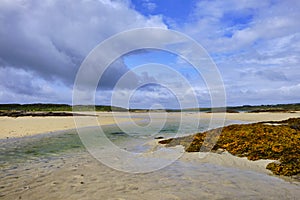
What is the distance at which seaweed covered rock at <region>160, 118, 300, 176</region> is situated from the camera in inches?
370

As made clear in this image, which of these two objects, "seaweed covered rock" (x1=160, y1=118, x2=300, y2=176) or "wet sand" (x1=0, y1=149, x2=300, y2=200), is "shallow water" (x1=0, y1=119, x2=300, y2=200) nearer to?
"wet sand" (x1=0, y1=149, x2=300, y2=200)

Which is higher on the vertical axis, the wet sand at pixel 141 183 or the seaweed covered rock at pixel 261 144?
the seaweed covered rock at pixel 261 144

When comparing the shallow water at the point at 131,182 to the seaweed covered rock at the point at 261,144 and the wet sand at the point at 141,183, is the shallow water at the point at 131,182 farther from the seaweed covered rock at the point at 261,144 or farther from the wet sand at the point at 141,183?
the seaweed covered rock at the point at 261,144

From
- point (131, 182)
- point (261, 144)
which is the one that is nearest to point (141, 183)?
point (131, 182)

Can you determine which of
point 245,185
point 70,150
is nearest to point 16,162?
point 70,150

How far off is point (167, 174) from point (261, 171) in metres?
3.50

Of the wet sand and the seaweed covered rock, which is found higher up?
the seaweed covered rock

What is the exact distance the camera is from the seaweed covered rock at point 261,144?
9398mm

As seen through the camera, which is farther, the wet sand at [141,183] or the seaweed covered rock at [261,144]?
the seaweed covered rock at [261,144]

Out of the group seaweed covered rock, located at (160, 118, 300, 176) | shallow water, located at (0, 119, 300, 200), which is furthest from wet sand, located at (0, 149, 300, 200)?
seaweed covered rock, located at (160, 118, 300, 176)

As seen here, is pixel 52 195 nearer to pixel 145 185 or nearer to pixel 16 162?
pixel 145 185

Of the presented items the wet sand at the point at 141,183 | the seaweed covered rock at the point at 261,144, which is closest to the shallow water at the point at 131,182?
the wet sand at the point at 141,183

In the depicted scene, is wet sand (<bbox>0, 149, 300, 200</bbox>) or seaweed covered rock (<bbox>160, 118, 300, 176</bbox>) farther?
seaweed covered rock (<bbox>160, 118, 300, 176</bbox>)

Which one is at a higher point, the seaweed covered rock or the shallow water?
the seaweed covered rock
